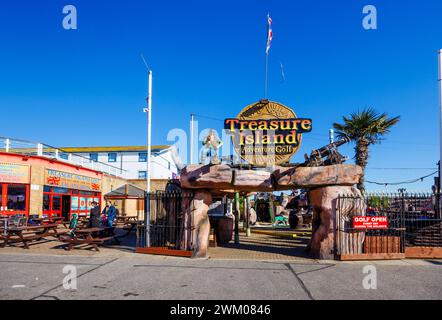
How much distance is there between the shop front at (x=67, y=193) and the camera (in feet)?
69.5

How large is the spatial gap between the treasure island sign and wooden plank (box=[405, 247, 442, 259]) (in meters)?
4.96

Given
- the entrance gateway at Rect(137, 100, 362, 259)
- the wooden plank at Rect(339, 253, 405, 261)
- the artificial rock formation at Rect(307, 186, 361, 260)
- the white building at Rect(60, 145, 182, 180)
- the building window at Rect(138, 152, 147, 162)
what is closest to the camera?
the wooden plank at Rect(339, 253, 405, 261)

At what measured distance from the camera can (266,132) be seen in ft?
39.0

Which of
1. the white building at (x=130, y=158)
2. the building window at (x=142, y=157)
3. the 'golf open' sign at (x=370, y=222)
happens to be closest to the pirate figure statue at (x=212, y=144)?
the 'golf open' sign at (x=370, y=222)

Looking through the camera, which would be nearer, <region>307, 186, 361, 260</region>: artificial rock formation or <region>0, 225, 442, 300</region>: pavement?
<region>0, 225, 442, 300</region>: pavement

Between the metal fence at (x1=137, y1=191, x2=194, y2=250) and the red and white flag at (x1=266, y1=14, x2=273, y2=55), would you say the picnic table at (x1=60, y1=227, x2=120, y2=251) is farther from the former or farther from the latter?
the red and white flag at (x1=266, y1=14, x2=273, y2=55)

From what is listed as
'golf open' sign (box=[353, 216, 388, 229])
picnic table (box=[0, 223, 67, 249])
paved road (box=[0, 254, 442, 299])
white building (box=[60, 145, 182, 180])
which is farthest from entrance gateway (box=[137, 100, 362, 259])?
white building (box=[60, 145, 182, 180])

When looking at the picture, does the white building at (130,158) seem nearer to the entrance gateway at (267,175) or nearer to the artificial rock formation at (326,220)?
the entrance gateway at (267,175)

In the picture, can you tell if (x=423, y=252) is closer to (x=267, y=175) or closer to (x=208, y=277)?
(x=267, y=175)

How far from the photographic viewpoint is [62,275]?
7.84m

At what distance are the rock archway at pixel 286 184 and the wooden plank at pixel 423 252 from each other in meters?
2.63

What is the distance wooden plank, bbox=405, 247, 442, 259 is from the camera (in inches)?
432

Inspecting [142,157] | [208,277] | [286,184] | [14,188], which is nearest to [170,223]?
[286,184]
